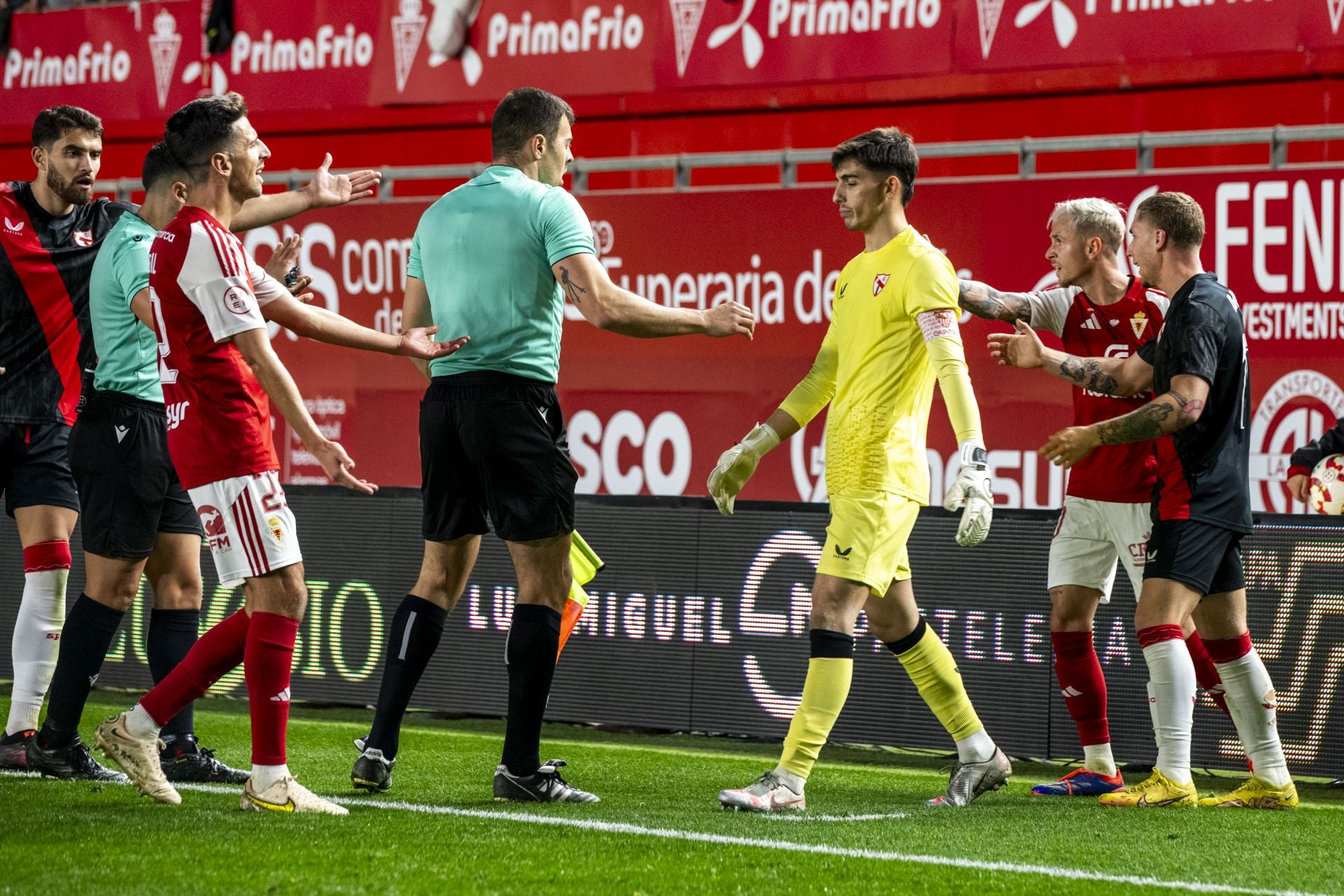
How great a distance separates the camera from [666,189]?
35.9ft

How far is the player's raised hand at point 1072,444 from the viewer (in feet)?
18.5

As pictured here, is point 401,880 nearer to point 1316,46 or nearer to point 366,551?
point 366,551

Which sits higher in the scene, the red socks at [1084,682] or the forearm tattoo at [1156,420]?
the forearm tattoo at [1156,420]

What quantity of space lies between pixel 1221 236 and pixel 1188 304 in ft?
11.9

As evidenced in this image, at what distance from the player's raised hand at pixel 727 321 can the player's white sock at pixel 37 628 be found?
2564 mm

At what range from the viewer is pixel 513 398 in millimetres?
5387

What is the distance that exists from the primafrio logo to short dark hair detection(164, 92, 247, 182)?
237 inches

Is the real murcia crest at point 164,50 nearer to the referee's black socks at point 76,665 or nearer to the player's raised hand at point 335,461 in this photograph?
the referee's black socks at point 76,665

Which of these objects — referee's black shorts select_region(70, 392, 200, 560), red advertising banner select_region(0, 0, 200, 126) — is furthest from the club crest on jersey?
red advertising banner select_region(0, 0, 200, 126)

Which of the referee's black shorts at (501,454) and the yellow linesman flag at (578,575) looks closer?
the referee's black shorts at (501,454)

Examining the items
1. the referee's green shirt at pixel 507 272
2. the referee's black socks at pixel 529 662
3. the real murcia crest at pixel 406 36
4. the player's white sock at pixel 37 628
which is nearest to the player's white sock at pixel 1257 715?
the referee's black socks at pixel 529 662

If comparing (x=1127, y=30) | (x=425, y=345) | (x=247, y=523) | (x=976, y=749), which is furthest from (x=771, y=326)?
(x=247, y=523)

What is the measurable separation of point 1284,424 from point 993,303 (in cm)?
349

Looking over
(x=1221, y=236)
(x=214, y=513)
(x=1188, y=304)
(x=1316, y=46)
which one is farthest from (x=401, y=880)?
(x=1316, y=46)
